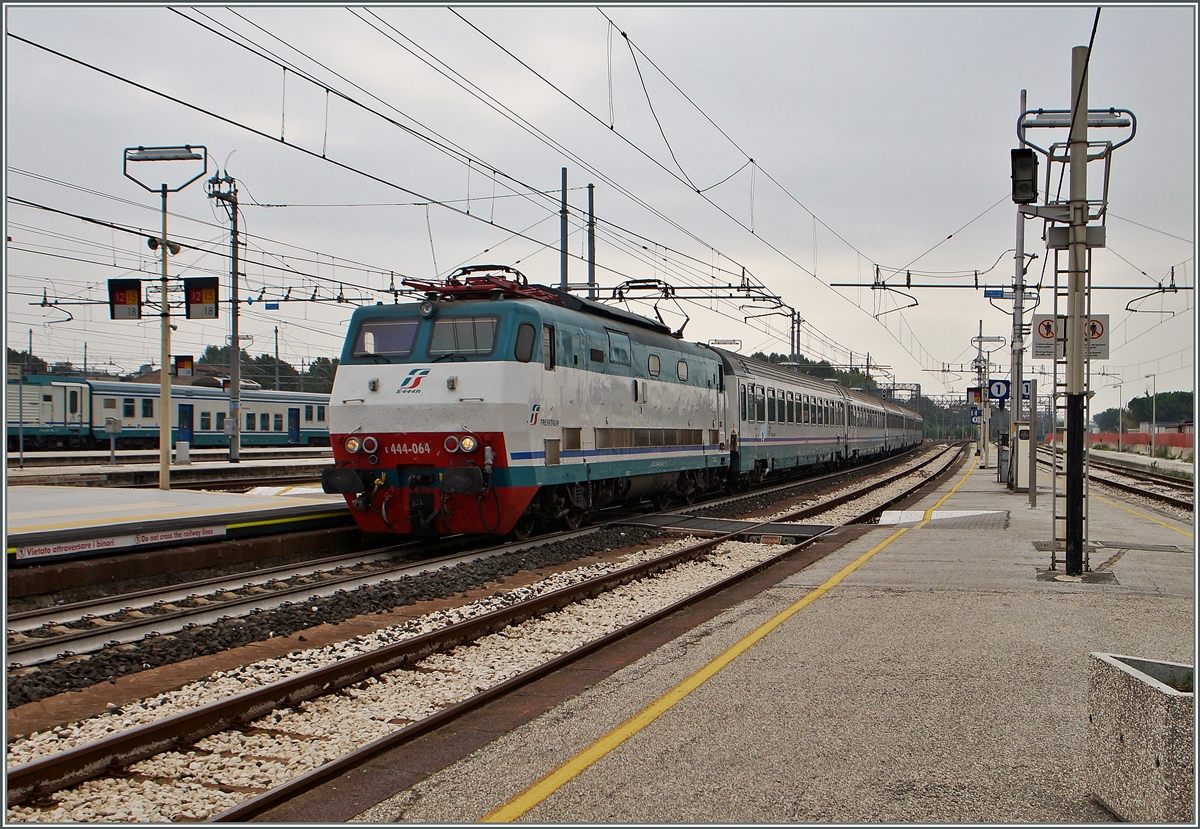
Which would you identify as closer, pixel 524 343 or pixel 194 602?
pixel 194 602

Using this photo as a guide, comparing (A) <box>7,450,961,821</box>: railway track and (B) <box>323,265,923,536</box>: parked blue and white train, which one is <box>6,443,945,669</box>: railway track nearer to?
(B) <box>323,265,923,536</box>: parked blue and white train

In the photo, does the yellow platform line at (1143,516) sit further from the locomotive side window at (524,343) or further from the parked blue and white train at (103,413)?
the parked blue and white train at (103,413)

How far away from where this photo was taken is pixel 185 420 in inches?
1603

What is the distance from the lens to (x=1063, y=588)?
32.2 ft

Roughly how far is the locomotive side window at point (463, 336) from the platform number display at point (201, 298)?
7.79 metres

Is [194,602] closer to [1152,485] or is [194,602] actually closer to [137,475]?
[137,475]

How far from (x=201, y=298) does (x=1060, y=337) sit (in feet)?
50.7

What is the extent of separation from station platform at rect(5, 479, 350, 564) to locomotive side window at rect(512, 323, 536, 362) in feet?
13.2

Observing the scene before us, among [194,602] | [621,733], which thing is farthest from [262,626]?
[621,733]

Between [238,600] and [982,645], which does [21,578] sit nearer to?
[238,600]

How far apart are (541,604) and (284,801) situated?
4.75m

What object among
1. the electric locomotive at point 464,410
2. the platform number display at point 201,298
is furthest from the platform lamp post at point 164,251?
the electric locomotive at point 464,410

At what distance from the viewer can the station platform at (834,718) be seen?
4.34m

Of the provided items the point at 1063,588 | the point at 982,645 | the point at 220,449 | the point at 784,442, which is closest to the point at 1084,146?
the point at 1063,588
